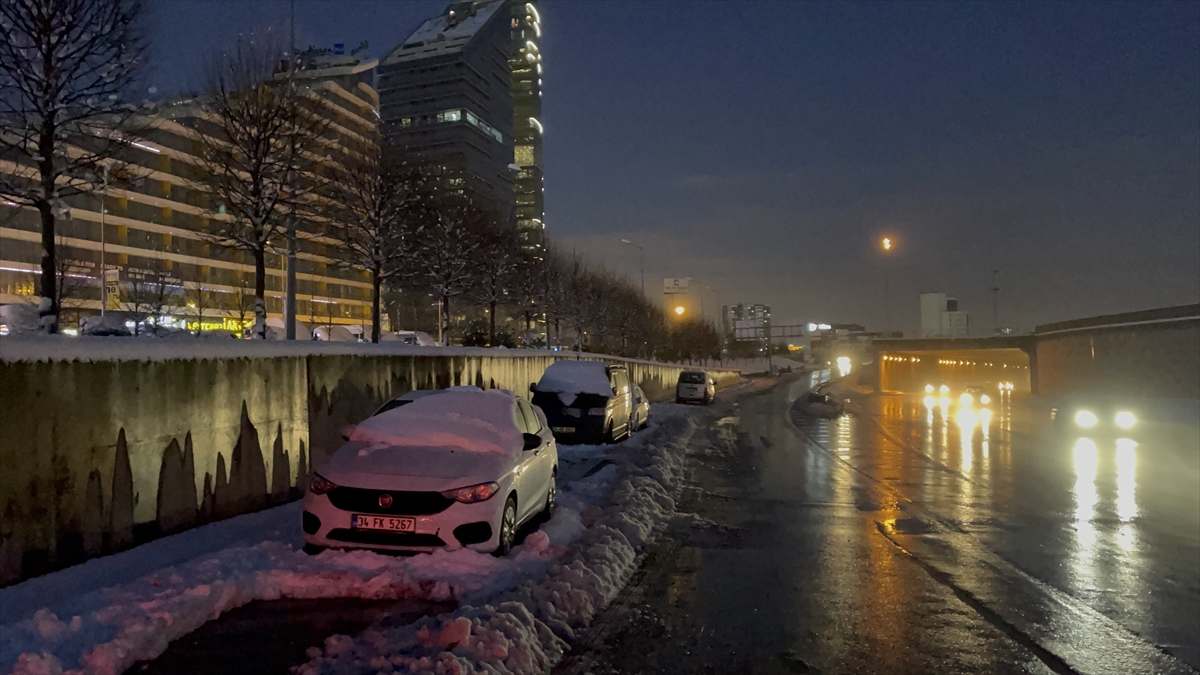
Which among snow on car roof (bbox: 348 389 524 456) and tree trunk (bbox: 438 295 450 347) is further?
tree trunk (bbox: 438 295 450 347)

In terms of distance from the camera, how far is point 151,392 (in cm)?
827

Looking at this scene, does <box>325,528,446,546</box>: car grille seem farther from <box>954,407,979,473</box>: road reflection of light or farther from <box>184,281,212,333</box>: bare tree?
<box>184,281,212,333</box>: bare tree

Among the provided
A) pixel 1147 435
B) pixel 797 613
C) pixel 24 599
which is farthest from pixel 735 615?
pixel 1147 435

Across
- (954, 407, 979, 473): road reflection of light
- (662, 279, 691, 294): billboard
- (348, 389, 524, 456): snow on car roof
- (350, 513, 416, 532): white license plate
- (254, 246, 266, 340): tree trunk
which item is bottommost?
(954, 407, 979, 473): road reflection of light

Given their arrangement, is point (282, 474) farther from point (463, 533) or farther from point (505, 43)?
point (505, 43)

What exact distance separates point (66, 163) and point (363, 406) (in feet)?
26.6

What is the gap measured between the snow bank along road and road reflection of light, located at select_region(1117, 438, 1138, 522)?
6.95m

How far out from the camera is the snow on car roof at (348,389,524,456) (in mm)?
8289

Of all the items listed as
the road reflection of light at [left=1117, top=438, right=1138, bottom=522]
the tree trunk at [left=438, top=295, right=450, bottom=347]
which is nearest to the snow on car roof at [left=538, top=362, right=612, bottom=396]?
the road reflection of light at [left=1117, top=438, right=1138, bottom=522]

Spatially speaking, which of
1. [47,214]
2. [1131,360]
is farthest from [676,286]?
[47,214]

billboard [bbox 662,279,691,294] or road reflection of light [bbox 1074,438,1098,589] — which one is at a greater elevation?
→ billboard [bbox 662,279,691,294]

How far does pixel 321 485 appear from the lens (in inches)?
293

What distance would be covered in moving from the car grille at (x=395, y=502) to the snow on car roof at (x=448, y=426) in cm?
83

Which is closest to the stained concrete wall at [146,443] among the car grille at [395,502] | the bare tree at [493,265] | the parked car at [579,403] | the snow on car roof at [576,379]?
the car grille at [395,502]
